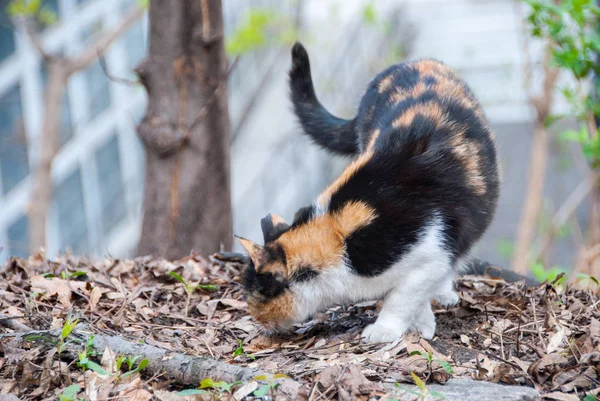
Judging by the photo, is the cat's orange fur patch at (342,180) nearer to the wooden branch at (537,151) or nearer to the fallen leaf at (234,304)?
the fallen leaf at (234,304)

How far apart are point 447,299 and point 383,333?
0.82 metres

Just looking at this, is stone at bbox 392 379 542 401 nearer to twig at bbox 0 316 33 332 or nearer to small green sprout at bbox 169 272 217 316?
small green sprout at bbox 169 272 217 316

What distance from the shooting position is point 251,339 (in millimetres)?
3879

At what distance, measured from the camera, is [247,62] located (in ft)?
53.6

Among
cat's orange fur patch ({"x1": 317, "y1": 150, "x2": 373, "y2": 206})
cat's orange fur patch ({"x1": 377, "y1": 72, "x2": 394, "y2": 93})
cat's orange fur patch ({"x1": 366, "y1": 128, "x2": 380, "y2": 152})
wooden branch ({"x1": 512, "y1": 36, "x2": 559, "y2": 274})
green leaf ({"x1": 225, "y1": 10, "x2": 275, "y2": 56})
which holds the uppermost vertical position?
green leaf ({"x1": 225, "y1": 10, "x2": 275, "y2": 56})

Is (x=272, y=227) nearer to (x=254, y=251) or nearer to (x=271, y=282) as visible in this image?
(x=254, y=251)

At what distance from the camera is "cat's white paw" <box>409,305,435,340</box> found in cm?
377

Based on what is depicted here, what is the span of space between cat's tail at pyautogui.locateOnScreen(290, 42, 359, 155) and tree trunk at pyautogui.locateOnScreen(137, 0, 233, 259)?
33.8 inches

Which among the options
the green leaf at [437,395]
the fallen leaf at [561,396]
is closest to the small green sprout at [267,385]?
the green leaf at [437,395]

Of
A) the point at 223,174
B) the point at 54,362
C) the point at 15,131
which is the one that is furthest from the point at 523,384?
the point at 15,131

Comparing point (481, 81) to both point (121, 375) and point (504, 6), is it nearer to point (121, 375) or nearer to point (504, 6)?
point (504, 6)

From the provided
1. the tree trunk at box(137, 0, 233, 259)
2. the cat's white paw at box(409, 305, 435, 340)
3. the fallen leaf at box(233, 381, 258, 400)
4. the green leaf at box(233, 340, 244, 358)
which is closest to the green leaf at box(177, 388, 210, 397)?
the fallen leaf at box(233, 381, 258, 400)

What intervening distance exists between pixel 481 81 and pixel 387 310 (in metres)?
10.6

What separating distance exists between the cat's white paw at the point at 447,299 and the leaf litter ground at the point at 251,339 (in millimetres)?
57
